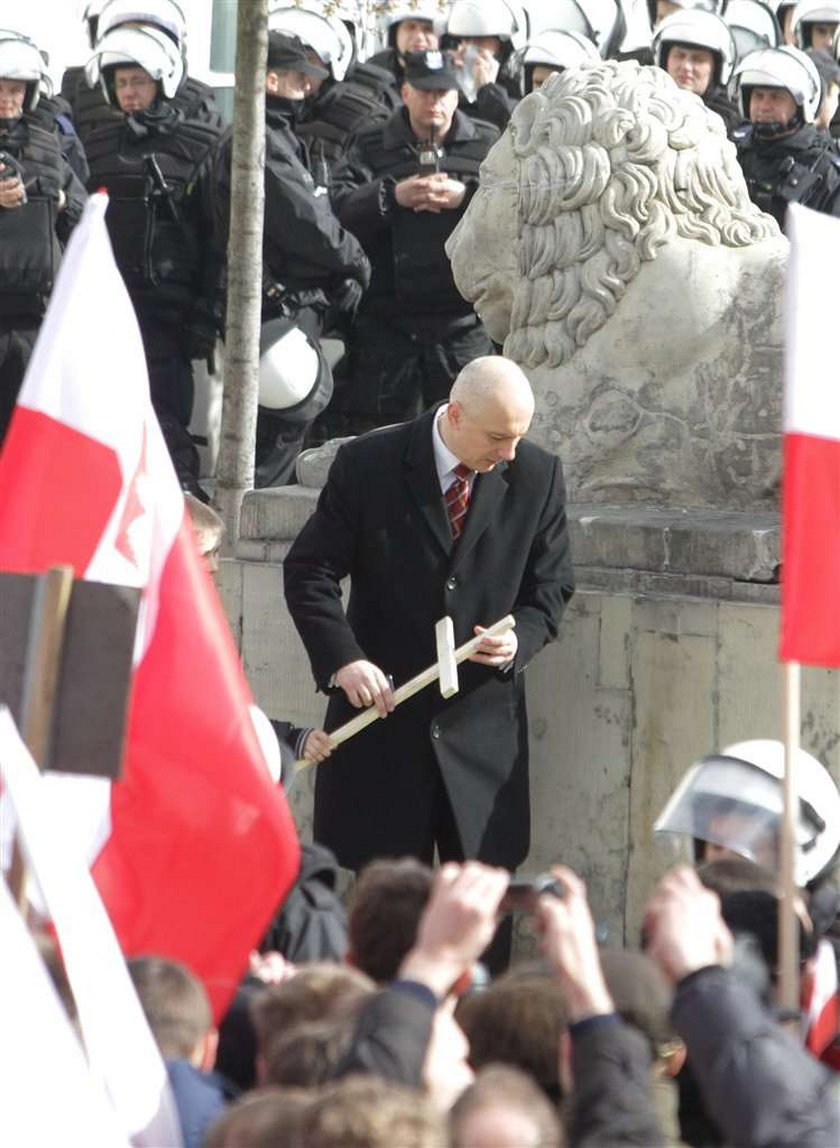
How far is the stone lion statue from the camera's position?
7.06m

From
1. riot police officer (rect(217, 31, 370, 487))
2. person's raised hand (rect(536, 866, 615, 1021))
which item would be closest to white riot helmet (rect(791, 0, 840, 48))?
riot police officer (rect(217, 31, 370, 487))

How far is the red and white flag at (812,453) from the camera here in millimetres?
4574

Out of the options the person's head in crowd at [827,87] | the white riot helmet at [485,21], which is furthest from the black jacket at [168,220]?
the person's head in crowd at [827,87]

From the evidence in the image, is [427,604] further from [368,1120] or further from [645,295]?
[368,1120]

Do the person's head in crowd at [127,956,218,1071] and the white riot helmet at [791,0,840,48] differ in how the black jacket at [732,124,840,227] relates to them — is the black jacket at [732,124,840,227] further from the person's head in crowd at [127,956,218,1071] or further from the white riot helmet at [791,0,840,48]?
the person's head in crowd at [127,956,218,1071]

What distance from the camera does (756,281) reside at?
23.3 ft

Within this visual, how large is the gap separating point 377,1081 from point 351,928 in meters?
0.95

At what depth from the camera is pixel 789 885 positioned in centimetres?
430

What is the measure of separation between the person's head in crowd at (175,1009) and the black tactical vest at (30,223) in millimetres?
7421

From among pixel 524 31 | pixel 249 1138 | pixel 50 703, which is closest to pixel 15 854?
pixel 50 703

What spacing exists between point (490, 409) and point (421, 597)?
0.57 metres

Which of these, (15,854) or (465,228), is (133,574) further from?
(465,228)

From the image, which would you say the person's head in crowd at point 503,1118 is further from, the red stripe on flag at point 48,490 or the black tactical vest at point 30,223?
the black tactical vest at point 30,223

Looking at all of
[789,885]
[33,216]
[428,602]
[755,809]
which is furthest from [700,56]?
[789,885]
